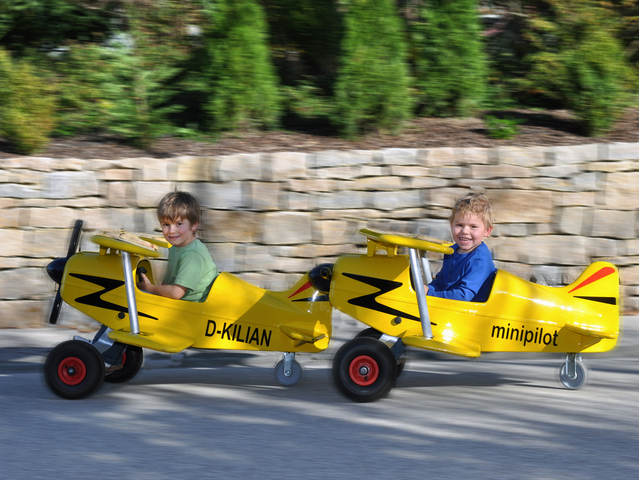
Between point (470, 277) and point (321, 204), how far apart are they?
8.91ft

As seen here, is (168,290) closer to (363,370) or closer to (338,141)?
(363,370)

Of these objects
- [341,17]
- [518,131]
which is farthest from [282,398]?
[341,17]

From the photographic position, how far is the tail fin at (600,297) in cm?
472

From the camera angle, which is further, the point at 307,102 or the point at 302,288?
the point at 307,102

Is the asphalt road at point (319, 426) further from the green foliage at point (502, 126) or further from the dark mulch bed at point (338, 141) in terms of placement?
the green foliage at point (502, 126)

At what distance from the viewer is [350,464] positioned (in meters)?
3.69

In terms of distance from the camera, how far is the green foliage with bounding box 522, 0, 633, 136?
8062 millimetres

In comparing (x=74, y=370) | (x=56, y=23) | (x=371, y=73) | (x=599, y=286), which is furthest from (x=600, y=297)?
(x=56, y=23)

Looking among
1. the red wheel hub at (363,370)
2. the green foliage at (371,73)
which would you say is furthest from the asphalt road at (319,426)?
Result: the green foliage at (371,73)

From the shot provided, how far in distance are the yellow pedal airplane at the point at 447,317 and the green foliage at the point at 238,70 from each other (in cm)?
371

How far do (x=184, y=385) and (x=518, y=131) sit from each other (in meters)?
4.69

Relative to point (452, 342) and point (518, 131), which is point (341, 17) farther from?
point (452, 342)

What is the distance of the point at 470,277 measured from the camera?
4.83m

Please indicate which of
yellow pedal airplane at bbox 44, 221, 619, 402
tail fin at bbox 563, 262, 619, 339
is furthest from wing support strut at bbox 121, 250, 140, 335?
tail fin at bbox 563, 262, 619, 339
